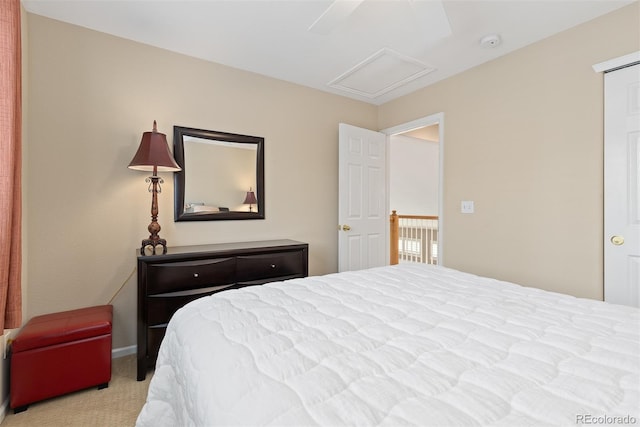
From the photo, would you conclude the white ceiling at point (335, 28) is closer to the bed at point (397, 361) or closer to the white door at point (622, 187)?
the white door at point (622, 187)

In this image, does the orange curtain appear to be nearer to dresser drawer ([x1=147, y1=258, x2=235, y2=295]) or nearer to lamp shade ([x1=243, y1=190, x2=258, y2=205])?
dresser drawer ([x1=147, y1=258, x2=235, y2=295])

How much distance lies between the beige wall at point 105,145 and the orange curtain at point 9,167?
798mm

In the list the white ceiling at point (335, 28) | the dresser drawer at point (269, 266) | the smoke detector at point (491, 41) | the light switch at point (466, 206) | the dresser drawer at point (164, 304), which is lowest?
the dresser drawer at point (164, 304)

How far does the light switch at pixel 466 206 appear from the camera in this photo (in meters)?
3.02

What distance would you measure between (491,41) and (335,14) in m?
1.56

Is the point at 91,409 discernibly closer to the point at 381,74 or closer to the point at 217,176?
the point at 217,176

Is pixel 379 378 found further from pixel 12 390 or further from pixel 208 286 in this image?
pixel 12 390

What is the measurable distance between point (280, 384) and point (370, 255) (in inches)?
122

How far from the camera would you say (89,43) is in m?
2.40

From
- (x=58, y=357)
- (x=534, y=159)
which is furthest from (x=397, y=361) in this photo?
A: (x=534, y=159)

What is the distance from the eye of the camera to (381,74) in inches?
125

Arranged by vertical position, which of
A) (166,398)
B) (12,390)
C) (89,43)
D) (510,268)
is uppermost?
(89,43)

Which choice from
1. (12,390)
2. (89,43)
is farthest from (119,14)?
(12,390)

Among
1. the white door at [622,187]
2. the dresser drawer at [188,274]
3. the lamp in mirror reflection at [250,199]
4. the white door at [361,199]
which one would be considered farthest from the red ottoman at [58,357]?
the white door at [622,187]
